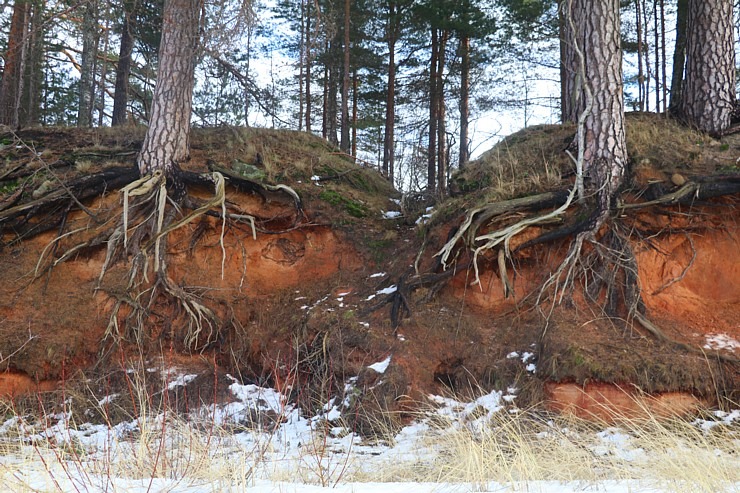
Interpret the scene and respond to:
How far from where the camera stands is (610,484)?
12.5 feet

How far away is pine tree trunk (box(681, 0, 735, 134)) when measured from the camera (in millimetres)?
9164

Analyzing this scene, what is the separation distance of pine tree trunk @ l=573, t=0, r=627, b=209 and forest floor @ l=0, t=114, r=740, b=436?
16.3 inches

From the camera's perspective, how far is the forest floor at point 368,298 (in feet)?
22.5

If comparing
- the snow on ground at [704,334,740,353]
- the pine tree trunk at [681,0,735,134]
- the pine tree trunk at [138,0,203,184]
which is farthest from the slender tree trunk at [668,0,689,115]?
the pine tree trunk at [138,0,203,184]

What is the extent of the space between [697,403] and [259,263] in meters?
6.71

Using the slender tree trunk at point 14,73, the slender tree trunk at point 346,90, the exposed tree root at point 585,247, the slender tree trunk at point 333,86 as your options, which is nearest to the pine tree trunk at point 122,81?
the slender tree trunk at point 14,73

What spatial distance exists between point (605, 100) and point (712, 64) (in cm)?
276

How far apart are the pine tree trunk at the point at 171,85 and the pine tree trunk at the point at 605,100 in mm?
6325

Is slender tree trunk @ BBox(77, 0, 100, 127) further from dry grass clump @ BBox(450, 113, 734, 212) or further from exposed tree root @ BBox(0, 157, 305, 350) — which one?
dry grass clump @ BBox(450, 113, 734, 212)

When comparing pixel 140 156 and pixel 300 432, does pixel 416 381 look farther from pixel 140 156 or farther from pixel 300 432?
pixel 140 156

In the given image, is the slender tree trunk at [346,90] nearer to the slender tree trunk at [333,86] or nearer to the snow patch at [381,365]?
the slender tree trunk at [333,86]

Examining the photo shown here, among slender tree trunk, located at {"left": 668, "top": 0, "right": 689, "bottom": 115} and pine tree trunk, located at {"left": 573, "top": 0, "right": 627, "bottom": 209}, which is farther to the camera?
slender tree trunk, located at {"left": 668, "top": 0, "right": 689, "bottom": 115}

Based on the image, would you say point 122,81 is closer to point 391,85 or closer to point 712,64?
point 391,85

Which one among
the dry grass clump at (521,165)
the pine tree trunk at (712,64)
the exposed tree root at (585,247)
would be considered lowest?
the exposed tree root at (585,247)
